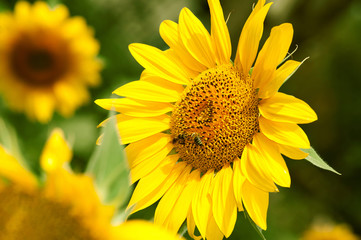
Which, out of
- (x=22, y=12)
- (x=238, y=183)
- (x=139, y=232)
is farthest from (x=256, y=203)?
(x=22, y=12)

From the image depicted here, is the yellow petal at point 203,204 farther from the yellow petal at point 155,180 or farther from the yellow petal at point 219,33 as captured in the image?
the yellow petal at point 219,33

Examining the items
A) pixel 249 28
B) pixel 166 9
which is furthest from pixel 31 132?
pixel 249 28

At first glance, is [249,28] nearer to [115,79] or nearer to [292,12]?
[115,79]

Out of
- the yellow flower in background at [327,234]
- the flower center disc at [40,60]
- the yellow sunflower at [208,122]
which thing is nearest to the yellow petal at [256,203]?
the yellow sunflower at [208,122]

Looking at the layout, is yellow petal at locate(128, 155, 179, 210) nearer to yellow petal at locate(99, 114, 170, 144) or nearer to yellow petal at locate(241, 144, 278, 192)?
yellow petal at locate(99, 114, 170, 144)

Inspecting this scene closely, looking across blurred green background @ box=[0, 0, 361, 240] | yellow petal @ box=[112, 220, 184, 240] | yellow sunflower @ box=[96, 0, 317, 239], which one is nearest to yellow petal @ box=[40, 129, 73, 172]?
yellow petal @ box=[112, 220, 184, 240]

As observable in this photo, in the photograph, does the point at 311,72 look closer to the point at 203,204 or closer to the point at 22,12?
the point at 22,12
